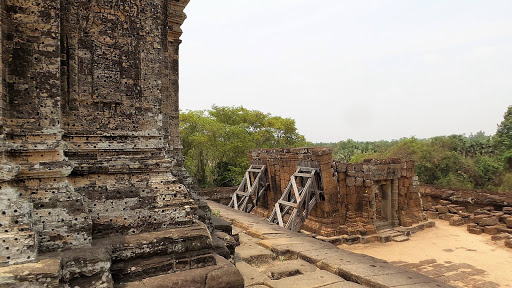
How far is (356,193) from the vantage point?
12.1 metres

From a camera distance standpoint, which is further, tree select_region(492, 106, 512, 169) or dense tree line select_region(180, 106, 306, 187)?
tree select_region(492, 106, 512, 169)

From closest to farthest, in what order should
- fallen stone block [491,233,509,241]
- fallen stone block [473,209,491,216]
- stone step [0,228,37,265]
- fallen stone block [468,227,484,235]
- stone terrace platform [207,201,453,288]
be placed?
stone step [0,228,37,265] < stone terrace platform [207,201,453,288] < fallen stone block [491,233,509,241] < fallen stone block [468,227,484,235] < fallen stone block [473,209,491,216]

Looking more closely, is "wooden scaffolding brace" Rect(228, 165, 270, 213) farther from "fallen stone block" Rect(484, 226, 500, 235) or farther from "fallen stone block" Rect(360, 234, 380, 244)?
"fallen stone block" Rect(484, 226, 500, 235)

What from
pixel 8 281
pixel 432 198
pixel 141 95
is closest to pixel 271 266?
pixel 141 95

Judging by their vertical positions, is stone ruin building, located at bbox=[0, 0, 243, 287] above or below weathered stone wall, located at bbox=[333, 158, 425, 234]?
above

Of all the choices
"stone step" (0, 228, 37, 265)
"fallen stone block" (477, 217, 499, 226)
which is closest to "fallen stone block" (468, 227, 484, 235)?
"fallen stone block" (477, 217, 499, 226)

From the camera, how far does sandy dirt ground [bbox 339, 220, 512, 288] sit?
8.65 metres

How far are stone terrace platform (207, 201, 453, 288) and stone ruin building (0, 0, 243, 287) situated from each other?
184 cm

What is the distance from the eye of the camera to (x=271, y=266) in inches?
228

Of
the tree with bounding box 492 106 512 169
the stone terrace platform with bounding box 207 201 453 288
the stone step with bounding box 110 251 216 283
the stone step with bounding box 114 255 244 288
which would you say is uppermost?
the tree with bounding box 492 106 512 169

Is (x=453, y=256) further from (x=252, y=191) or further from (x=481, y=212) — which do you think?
(x=252, y=191)

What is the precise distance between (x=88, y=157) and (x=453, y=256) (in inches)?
436

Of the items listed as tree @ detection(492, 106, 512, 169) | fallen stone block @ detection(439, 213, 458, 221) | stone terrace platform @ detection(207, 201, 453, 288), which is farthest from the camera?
tree @ detection(492, 106, 512, 169)

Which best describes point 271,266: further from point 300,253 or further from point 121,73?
point 121,73
